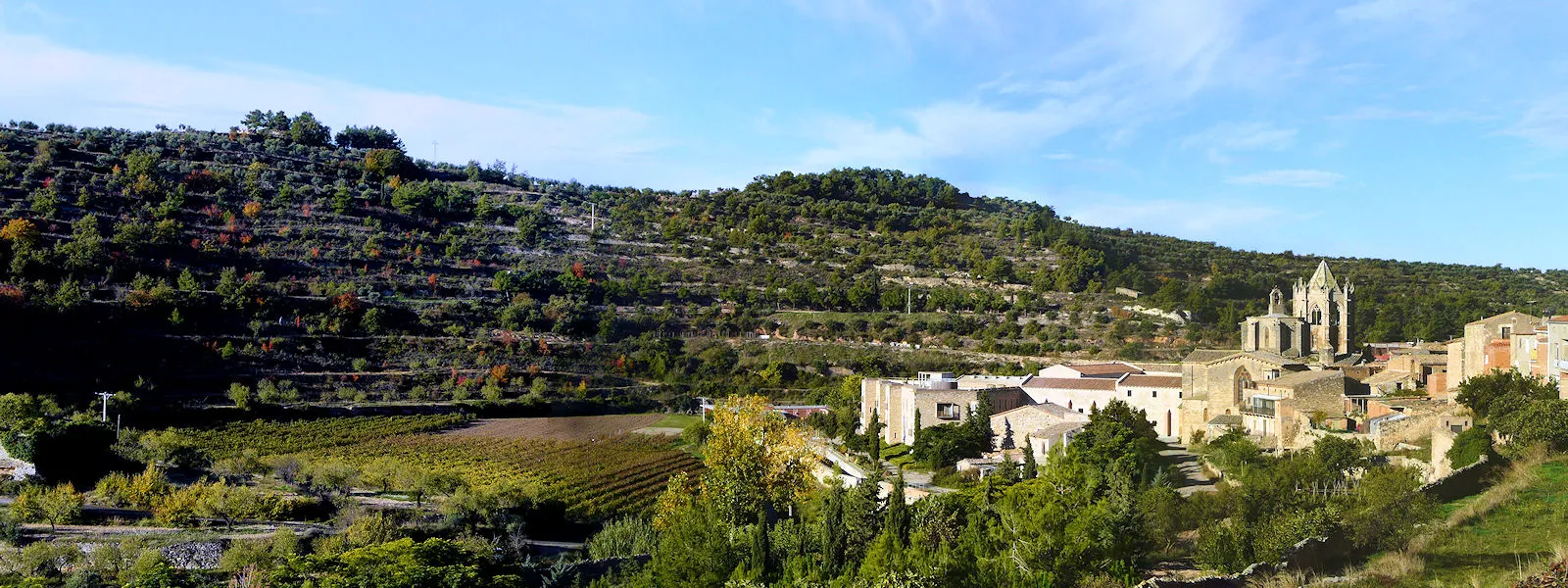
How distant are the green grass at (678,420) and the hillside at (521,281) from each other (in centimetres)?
177

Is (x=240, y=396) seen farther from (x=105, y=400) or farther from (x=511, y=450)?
(x=511, y=450)

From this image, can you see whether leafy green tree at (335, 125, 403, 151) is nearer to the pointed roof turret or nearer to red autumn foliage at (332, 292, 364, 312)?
red autumn foliage at (332, 292, 364, 312)

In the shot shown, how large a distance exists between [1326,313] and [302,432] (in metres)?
24.6

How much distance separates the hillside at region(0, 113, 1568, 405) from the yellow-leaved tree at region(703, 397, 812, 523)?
37.3ft

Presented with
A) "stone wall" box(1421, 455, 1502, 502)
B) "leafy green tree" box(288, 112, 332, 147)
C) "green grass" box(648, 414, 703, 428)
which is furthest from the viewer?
"leafy green tree" box(288, 112, 332, 147)

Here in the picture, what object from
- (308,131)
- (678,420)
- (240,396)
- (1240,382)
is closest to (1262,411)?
(1240,382)

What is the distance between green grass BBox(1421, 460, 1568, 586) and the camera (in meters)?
9.79

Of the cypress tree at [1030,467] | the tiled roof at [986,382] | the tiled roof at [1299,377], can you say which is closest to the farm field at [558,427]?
the tiled roof at [986,382]

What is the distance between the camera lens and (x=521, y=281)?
124 feet

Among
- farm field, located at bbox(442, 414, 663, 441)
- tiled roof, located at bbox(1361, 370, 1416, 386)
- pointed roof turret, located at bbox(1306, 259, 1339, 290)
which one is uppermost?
pointed roof turret, located at bbox(1306, 259, 1339, 290)

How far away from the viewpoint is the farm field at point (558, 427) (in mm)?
24886

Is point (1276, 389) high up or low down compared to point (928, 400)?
up

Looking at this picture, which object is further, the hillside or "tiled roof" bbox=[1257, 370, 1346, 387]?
the hillside

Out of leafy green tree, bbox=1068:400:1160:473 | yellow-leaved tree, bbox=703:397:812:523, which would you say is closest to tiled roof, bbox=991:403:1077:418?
leafy green tree, bbox=1068:400:1160:473
